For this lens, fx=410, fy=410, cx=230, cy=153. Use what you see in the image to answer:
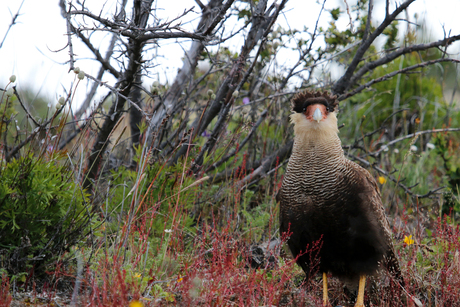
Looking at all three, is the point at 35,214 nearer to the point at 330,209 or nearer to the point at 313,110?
the point at 330,209

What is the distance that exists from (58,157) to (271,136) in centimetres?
304

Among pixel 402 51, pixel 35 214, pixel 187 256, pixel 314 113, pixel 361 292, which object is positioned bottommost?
pixel 361 292

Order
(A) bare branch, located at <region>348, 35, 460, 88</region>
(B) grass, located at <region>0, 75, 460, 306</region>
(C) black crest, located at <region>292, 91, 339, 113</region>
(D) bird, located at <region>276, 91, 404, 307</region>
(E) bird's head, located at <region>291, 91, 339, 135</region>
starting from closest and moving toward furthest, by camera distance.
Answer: (B) grass, located at <region>0, 75, 460, 306</region>, (D) bird, located at <region>276, 91, 404, 307</region>, (E) bird's head, located at <region>291, 91, 339, 135</region>, (C) black crest, located at <region>292, 91, 339, 113</region>, (A) bare branch, located at <region>348, 35, 460, 88</region>

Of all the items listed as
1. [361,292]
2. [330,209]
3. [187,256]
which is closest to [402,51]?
[330,209]

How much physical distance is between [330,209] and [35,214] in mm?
1987

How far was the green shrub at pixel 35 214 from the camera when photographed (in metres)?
2.42

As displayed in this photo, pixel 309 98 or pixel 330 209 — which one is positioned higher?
pixel 309 98

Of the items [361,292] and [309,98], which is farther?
[309,98]

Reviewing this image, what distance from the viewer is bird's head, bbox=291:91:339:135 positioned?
10.5 ft

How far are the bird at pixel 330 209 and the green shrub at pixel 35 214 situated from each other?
155 cm

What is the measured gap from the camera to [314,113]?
123 inches

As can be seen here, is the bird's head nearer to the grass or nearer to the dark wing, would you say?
the dark wing

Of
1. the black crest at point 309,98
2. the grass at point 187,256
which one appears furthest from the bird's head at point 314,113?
the grass at point 187,256

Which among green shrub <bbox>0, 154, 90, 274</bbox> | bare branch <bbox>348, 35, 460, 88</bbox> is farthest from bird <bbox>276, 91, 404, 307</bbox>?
green shrub <bbox>0, 154, 90, 274</bbox>
